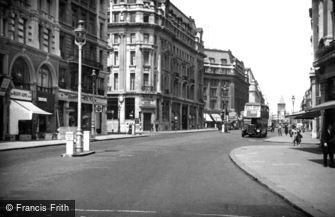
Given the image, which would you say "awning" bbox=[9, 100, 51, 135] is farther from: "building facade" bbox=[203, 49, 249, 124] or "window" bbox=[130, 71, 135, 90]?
"building facade" bbox=[203, 49, 249, 124]

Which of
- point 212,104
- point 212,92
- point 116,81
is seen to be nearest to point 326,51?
point 116,81

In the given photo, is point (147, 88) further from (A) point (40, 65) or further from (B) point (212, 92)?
(B) point (212, 92)

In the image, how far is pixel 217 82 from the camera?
132125mm

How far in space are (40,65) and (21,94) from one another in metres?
4.33

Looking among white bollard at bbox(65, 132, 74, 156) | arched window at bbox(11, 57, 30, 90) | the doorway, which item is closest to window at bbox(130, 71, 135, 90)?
the doorway

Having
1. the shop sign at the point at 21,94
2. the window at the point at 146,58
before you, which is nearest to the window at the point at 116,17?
the window at the point at 146,58

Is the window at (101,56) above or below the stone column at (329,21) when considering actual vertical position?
above

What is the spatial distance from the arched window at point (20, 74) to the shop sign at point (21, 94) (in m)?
0.47

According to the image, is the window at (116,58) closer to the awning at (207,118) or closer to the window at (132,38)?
the window at (132,38)

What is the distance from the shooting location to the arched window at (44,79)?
133 ft

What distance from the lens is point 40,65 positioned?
131 ft

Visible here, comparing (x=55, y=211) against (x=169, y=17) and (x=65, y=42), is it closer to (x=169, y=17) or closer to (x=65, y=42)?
(x=65, y=42)

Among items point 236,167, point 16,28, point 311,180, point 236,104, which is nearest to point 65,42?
point 16,28

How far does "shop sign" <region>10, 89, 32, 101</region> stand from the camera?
35.4 m
